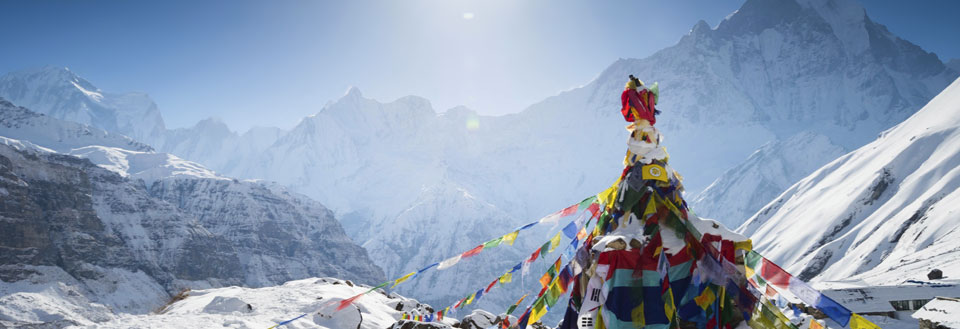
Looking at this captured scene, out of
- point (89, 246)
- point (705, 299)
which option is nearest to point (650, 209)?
point (705, 299)

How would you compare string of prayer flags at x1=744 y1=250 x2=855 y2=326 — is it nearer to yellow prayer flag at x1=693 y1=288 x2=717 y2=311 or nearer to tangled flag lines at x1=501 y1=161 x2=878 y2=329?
tangled flag lines at x1=501 y1=161 x2=878 y2=329

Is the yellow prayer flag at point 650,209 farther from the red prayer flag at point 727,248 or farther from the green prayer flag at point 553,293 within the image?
the green prayer flag at point 553,293

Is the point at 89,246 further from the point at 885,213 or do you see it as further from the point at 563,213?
the point at 885,213

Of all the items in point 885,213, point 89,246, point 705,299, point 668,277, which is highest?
point 885,213

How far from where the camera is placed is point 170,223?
18088 centimetres

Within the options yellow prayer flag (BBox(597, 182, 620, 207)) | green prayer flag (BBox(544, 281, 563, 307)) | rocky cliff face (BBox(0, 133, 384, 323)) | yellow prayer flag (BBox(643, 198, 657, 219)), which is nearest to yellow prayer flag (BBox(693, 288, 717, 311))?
yellow prayer flag (BBox(643, 198, 657, 219))

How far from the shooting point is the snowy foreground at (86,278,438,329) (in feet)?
46.8

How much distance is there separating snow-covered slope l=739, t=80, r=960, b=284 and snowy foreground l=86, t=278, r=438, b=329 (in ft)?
99.2

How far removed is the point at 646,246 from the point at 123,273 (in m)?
187

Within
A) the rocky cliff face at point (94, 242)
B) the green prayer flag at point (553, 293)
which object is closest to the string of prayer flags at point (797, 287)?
the green prayer flag at point (553, 293)

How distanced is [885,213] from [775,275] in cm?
7628

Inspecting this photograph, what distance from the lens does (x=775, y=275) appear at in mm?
5898

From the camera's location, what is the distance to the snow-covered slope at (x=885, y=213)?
44906mm

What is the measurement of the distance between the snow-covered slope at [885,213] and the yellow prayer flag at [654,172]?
101 ft
